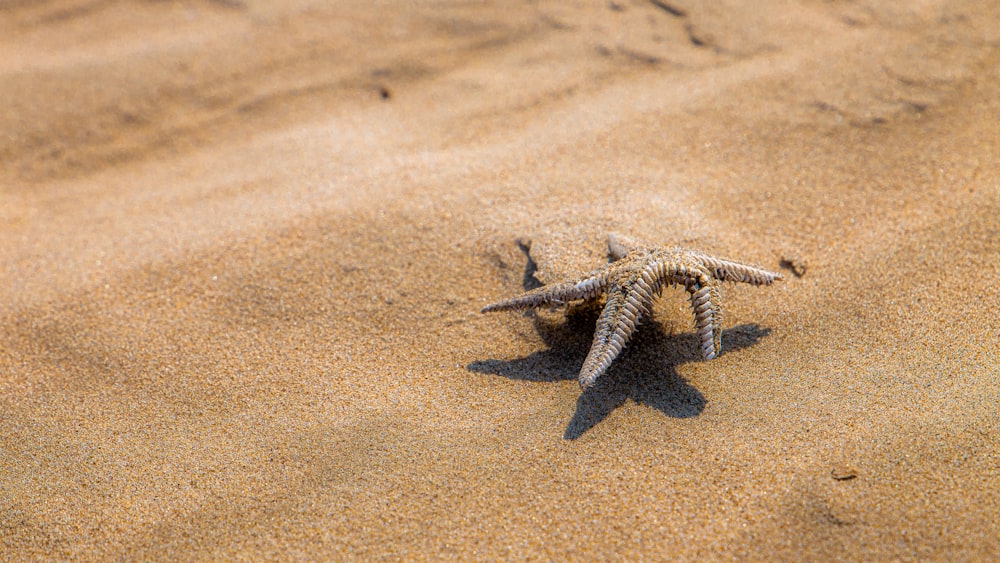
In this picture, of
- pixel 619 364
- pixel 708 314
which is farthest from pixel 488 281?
pixel 708 314

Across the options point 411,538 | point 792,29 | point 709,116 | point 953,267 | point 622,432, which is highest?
point 792,29

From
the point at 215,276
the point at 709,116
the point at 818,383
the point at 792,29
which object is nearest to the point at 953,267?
the point at 818,383

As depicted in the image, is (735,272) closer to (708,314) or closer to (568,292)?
(708,314)

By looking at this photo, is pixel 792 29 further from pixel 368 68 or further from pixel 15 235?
pixel 15 235

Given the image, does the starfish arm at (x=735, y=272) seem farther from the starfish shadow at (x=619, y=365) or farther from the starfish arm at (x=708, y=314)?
the starfish shadow at (x=619, y=365)

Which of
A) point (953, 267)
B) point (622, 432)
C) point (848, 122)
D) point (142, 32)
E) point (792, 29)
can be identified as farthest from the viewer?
point (142, 32)

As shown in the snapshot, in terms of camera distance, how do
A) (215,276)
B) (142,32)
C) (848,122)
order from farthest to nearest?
(142,32) < (848,122) < (215,276)
